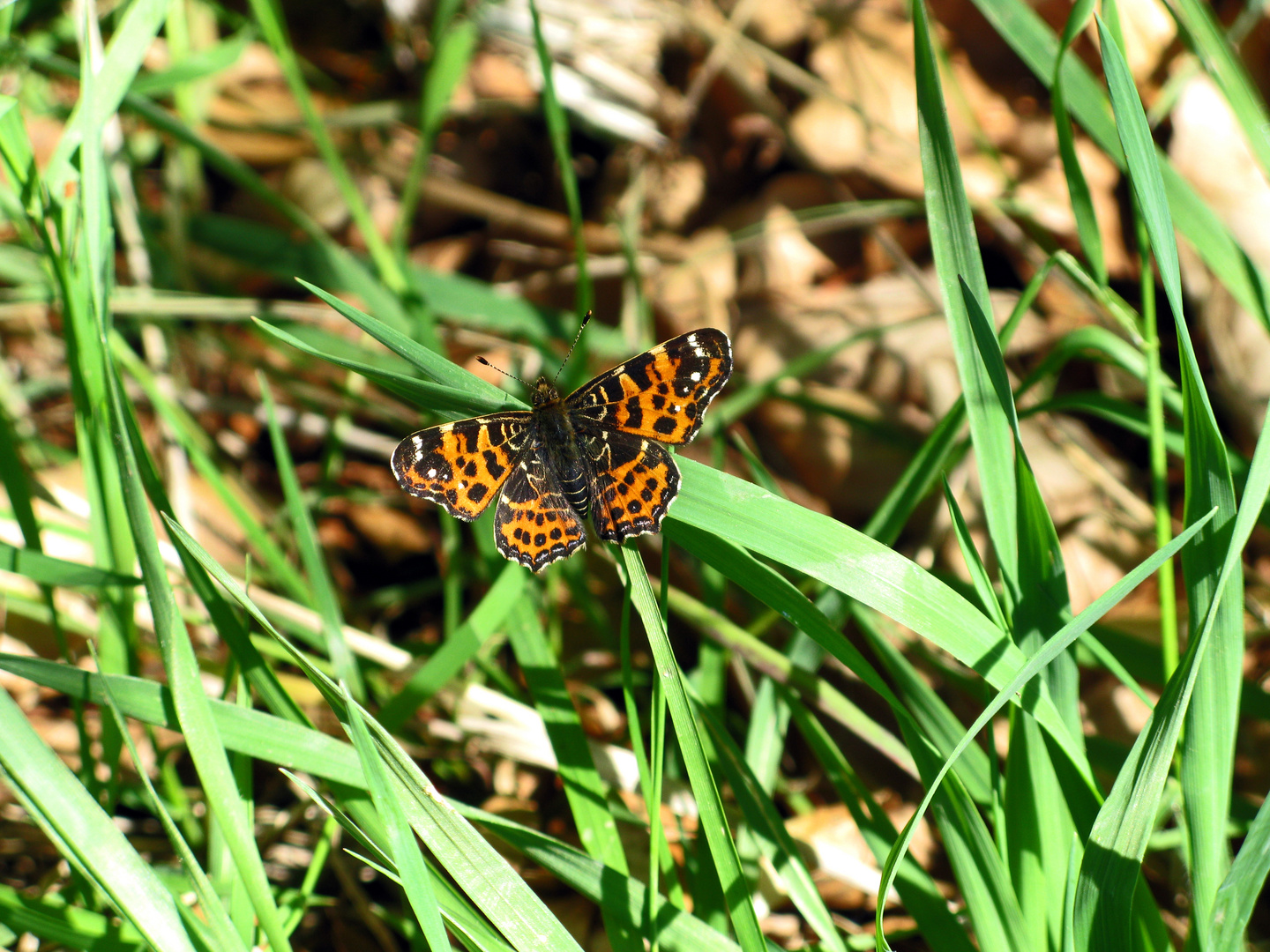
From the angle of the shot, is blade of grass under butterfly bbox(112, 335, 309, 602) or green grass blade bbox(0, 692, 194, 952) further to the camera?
blade of grass under butterfly bbox(112, 335, 309, 602)

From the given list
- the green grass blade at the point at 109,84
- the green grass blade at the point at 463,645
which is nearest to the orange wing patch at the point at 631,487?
the green grass blade at the point at 463,645

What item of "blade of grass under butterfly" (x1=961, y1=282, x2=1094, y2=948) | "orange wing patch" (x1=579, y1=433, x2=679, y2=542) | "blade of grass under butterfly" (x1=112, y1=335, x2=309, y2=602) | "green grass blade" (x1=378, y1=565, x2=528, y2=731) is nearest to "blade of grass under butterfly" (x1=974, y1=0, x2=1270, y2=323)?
"blade of grass under butterfly" (x1=961, y1=282, x2=1094, y2=948)

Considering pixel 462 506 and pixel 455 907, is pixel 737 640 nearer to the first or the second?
pixel 462 506

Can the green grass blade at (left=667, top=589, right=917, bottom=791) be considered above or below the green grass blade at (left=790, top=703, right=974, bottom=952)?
above

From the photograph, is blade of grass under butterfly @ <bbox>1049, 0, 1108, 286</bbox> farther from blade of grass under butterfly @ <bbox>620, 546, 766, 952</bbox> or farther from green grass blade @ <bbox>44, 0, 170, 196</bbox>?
green grass blade @ <bbox>44, 0, 170, 196</bbox>

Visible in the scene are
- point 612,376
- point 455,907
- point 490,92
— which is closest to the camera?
point 455,907

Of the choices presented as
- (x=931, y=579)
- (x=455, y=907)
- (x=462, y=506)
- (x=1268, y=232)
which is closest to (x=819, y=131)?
(x=1268, y=232)

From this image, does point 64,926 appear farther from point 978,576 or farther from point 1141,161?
point 1141,161
